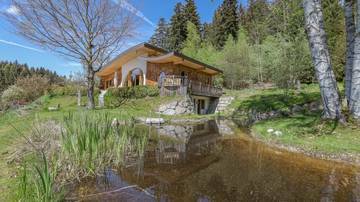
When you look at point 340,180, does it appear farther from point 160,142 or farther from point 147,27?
point 147,27

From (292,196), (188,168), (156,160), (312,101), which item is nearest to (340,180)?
(292,196)

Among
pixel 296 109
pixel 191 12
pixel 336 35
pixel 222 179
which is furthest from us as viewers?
pixel 191 12

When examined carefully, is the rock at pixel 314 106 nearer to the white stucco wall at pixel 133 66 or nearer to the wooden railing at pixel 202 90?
the wooden railing at pixel 202 90

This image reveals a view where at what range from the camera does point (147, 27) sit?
17.5m

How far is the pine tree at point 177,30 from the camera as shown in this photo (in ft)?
121

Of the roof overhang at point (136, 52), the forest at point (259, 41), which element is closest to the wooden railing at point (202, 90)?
the roof overhang at point (136, 52)

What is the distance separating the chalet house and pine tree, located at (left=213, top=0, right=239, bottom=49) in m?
14.8

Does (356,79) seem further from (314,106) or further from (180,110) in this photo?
(180,110)

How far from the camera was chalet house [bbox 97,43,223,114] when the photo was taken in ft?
54.3

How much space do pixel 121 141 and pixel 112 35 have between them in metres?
13.3

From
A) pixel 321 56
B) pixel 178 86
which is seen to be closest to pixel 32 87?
pixel 178 86

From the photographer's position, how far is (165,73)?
61.2ft

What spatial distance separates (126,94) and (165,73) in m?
3.66

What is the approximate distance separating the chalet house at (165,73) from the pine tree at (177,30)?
14960mm
